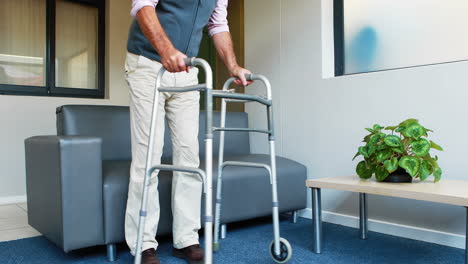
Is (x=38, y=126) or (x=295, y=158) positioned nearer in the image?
(x=295, y=158)

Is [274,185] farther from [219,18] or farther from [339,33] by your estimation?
[339,33]

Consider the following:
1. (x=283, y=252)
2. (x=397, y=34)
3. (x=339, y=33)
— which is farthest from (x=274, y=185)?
(x=339, y=33)

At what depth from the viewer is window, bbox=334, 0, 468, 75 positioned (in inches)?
79.3

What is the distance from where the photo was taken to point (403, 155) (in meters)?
1.78

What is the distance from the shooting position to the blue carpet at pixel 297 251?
5.65 ft

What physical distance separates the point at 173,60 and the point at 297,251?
112cm

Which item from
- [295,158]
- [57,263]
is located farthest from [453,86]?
[57,263]

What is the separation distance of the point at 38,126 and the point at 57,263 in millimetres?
2116

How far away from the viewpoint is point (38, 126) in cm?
346

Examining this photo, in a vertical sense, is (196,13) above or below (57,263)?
above

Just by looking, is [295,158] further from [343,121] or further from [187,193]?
[187,193]

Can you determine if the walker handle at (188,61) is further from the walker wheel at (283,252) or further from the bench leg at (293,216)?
the bench leg at (293,216)

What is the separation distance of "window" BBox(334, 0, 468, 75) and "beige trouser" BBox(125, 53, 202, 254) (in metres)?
1.23

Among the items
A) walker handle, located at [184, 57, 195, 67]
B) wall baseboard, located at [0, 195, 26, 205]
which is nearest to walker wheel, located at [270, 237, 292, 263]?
walker handle, located at [184, 57, 195, 67]
